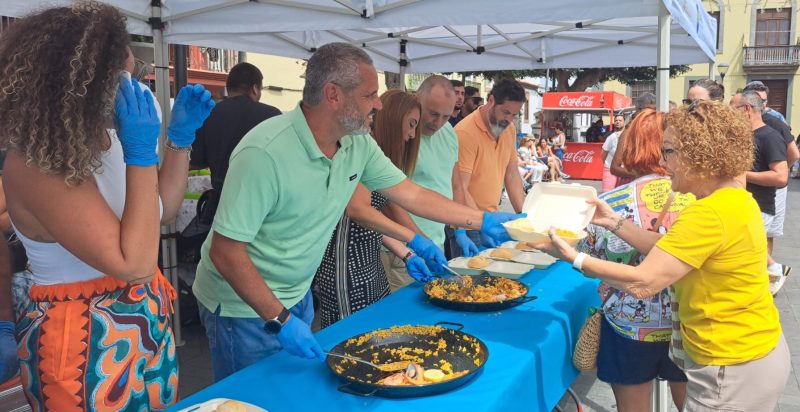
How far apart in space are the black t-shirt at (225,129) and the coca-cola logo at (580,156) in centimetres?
1297

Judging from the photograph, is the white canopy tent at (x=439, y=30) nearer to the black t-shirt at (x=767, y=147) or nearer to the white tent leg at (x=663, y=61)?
the white tent leg at (x=663, y=61)

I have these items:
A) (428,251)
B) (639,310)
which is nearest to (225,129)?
(428,251)

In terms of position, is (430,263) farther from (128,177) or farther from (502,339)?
(128,177)

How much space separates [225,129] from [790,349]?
168 inches

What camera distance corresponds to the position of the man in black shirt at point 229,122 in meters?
4.24

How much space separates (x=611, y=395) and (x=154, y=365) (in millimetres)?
2703

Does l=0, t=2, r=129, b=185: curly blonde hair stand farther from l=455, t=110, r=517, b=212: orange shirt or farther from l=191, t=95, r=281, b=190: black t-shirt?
l=191, t=95, r=281, b=190: black t-shirt

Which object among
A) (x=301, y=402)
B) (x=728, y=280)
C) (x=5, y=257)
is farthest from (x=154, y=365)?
(x=728, y=280)

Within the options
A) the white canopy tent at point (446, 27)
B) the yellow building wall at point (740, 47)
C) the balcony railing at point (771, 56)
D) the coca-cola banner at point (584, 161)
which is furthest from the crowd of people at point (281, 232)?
the balcony railing at point (771, 56)

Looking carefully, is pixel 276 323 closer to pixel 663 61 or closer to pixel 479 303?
pixel 479 303

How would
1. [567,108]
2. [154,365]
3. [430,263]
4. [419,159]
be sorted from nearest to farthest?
[154,365], [430,263], [419,159], [567,108]

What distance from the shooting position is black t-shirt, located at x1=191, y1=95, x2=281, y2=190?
4238mm

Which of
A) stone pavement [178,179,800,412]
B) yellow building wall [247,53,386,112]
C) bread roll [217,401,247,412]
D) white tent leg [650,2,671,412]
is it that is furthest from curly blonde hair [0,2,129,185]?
yellow building wall [247,53,386,112]

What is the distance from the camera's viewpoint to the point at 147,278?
1.46 meters
